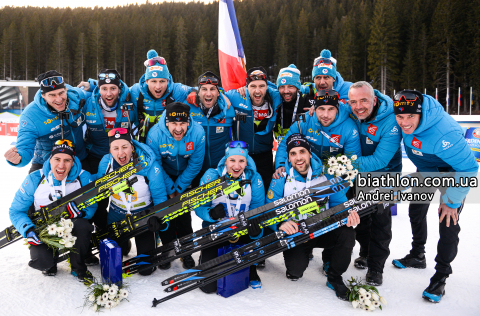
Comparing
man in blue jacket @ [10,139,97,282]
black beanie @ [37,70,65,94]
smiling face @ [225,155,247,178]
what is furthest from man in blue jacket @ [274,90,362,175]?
black beanie @ [37,70,65,94]

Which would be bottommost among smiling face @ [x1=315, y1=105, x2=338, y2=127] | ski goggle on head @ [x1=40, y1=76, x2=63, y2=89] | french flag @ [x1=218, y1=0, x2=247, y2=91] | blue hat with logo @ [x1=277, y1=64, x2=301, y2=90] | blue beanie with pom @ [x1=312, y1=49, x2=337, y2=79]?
smiling face @ [x1=315, y1=105, x2=338, y2=127]

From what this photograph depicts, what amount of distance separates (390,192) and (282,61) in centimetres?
4591

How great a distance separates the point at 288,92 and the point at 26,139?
3.08 meters

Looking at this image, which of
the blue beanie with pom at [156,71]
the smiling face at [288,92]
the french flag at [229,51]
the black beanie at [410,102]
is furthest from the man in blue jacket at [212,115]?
the french flag at [229,51]

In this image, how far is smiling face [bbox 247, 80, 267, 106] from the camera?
422 centimetres

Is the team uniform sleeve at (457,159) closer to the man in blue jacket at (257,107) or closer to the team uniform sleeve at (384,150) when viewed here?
the team uniform sleeve at (384,150)

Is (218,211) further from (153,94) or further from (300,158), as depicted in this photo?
(153,94)

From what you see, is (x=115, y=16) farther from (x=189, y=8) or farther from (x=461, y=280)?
(x=461, y=280)

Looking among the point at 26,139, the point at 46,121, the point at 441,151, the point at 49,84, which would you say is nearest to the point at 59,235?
the point at 26,139

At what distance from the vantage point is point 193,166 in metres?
3.97

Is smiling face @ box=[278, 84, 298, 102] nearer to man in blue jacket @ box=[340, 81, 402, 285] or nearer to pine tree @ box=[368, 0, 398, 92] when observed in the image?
man in blue jacket @ box=[340, 81, 402, 285]

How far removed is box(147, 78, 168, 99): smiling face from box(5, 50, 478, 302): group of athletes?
1 cm

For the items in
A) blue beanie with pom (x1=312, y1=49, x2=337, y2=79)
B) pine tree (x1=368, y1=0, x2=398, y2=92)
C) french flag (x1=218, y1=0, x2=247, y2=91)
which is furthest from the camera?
pine tree (x1=368, y1=0, x2=398, y2=92)

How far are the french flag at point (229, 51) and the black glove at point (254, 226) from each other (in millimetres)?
3907
